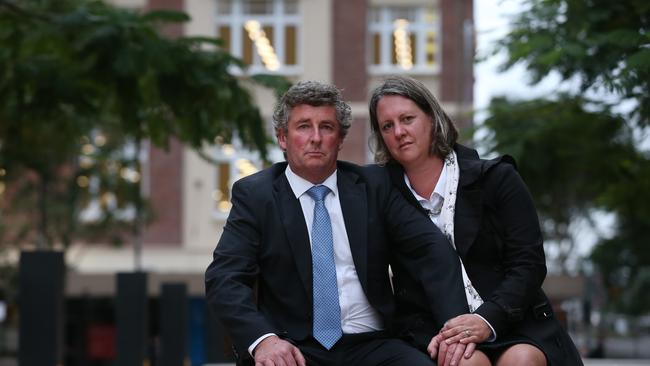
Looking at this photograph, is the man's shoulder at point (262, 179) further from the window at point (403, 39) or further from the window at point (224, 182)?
the window at point (403, 39)

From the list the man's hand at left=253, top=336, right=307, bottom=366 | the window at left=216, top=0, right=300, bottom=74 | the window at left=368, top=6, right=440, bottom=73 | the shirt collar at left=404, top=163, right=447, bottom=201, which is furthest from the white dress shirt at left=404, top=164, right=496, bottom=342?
the window at left=368, top=6, right=440, bottom=73

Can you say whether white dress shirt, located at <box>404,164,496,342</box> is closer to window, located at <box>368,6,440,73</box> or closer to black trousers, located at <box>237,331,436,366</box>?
black trousers, located at <box>237,331,436,366</box>

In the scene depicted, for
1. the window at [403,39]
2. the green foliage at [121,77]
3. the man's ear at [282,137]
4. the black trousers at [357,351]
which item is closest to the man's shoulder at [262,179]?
the man's ear at [282,137]

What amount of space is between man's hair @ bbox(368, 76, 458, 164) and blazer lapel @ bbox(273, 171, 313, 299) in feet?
1.54

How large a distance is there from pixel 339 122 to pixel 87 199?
27.8 meters

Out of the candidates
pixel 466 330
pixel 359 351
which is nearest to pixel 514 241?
pixel 466 330

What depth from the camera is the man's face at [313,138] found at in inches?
189

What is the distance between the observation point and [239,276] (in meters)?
4.67

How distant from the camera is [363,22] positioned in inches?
1501

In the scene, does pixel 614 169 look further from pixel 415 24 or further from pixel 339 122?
pixel 415 24

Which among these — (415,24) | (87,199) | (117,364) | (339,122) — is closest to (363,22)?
(415,24)

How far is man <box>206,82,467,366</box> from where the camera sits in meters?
4.71

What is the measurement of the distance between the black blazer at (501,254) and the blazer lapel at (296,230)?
392 mm

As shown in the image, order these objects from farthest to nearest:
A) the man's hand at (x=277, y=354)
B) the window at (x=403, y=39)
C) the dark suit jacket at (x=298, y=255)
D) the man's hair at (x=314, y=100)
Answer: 1. the window at (x=403, y=39)
2. the man's hair at (x=314, y=100)
3. the dark suit jacket at (x=298, y=255)
4. the man's hand at (x=277, y=354)
